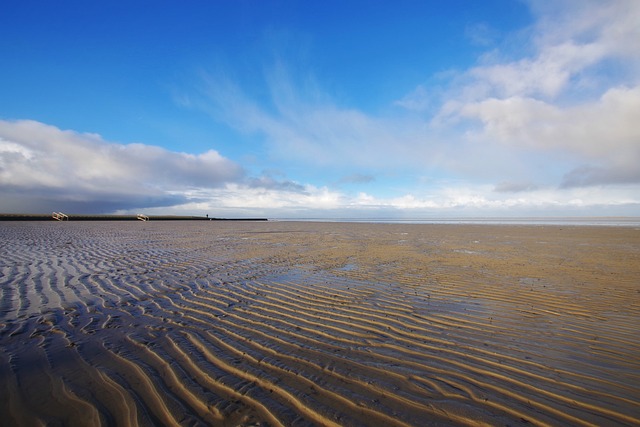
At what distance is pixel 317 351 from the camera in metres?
4.43

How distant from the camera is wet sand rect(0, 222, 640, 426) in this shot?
310 centimetres

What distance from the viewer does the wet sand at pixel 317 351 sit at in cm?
310

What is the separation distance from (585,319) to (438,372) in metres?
4.06

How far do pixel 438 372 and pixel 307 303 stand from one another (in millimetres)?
3507

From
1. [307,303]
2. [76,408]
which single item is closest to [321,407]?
[76,408]

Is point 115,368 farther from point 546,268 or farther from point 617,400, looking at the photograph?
point 546,268

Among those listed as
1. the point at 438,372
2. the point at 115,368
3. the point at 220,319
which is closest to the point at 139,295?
the point at 220,319

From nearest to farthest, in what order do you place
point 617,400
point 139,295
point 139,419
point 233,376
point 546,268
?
point 139,419
point 617,400
point 233,376
point 139,295
point 546,268

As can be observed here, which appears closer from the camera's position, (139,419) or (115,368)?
(139,419)

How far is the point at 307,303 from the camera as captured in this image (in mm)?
6914

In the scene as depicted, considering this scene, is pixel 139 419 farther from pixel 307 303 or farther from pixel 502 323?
pixel 502 323

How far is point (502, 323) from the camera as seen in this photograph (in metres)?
5.69

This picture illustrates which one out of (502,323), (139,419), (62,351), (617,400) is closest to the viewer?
(139,419)

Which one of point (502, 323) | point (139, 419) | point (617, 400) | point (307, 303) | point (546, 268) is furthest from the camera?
point (546, 268)
